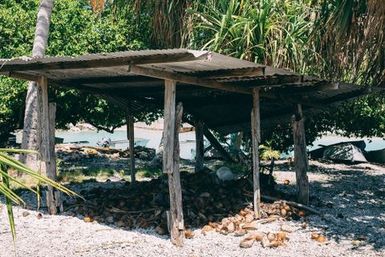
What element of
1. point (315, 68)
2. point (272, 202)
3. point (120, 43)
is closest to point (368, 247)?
point (272, 202)

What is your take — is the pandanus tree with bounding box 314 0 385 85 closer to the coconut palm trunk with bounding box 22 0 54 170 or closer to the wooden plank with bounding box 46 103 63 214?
the wooden plank with bounding box 46 103 63 214

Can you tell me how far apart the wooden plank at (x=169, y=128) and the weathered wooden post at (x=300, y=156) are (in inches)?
120

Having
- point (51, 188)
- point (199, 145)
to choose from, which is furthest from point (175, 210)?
point (199, 145)

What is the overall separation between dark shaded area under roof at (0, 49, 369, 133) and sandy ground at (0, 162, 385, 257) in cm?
203

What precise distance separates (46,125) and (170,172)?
8.66 ft

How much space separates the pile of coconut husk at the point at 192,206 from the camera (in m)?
7.30

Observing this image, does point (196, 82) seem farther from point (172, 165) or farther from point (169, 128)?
point (172, 165)

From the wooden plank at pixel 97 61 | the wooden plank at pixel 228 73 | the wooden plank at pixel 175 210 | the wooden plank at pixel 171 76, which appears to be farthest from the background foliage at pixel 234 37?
the wooden plank at pixel 175 210

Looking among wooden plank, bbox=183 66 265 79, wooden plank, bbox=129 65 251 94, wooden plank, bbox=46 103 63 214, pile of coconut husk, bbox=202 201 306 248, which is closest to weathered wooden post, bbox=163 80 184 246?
wooden plank, bbox=129 65 251 94

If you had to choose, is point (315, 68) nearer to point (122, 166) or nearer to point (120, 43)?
point (120, 43)

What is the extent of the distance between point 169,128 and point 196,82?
3.17 feet

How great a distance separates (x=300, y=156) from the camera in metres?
8.81

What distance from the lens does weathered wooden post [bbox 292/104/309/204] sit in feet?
28.6

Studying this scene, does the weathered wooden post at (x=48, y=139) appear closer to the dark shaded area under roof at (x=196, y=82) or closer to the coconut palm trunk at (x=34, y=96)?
the dark shaded area under roof at (x=196, y=82)
